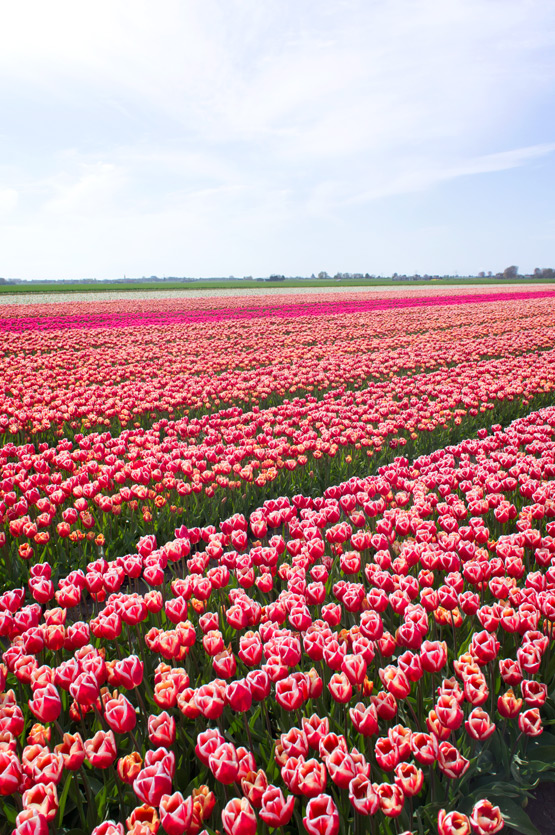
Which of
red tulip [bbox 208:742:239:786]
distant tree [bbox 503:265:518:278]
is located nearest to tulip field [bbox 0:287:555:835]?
red tulip [bbox 208:742:239:786]

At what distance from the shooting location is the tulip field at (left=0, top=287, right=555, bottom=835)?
1.81m

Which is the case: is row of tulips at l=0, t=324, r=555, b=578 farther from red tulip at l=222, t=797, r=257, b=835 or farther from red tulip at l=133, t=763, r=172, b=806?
red tulip at l=222, t=797, r=257, b=835

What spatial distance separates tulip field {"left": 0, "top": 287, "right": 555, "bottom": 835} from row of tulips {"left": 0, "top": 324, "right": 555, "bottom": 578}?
0.04m

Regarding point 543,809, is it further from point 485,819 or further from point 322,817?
point 322,817

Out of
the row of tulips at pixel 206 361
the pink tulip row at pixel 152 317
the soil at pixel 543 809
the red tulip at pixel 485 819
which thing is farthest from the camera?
the pink tulip row at pixel 152 317

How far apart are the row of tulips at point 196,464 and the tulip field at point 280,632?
4cm

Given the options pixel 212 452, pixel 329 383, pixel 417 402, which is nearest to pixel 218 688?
pixel 212 452

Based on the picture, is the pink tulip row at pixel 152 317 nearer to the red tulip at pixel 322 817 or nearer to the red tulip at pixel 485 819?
the red tulip at pixel 322 817

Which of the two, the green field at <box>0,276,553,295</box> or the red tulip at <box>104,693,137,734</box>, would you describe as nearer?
the red tulip at <box>104,693,137,734</box>

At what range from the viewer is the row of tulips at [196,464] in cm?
452

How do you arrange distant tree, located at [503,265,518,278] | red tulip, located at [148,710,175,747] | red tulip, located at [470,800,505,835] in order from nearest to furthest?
red tulip, located at [470,800,505,835], red tulip, located at [148,710,175,747], distant tree, located at [503,265,518,278]

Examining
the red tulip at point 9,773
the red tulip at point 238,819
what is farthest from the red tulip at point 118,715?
the red tulip at point 238,819

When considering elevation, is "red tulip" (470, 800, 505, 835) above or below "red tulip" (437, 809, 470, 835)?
above

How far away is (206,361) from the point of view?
13211mm
